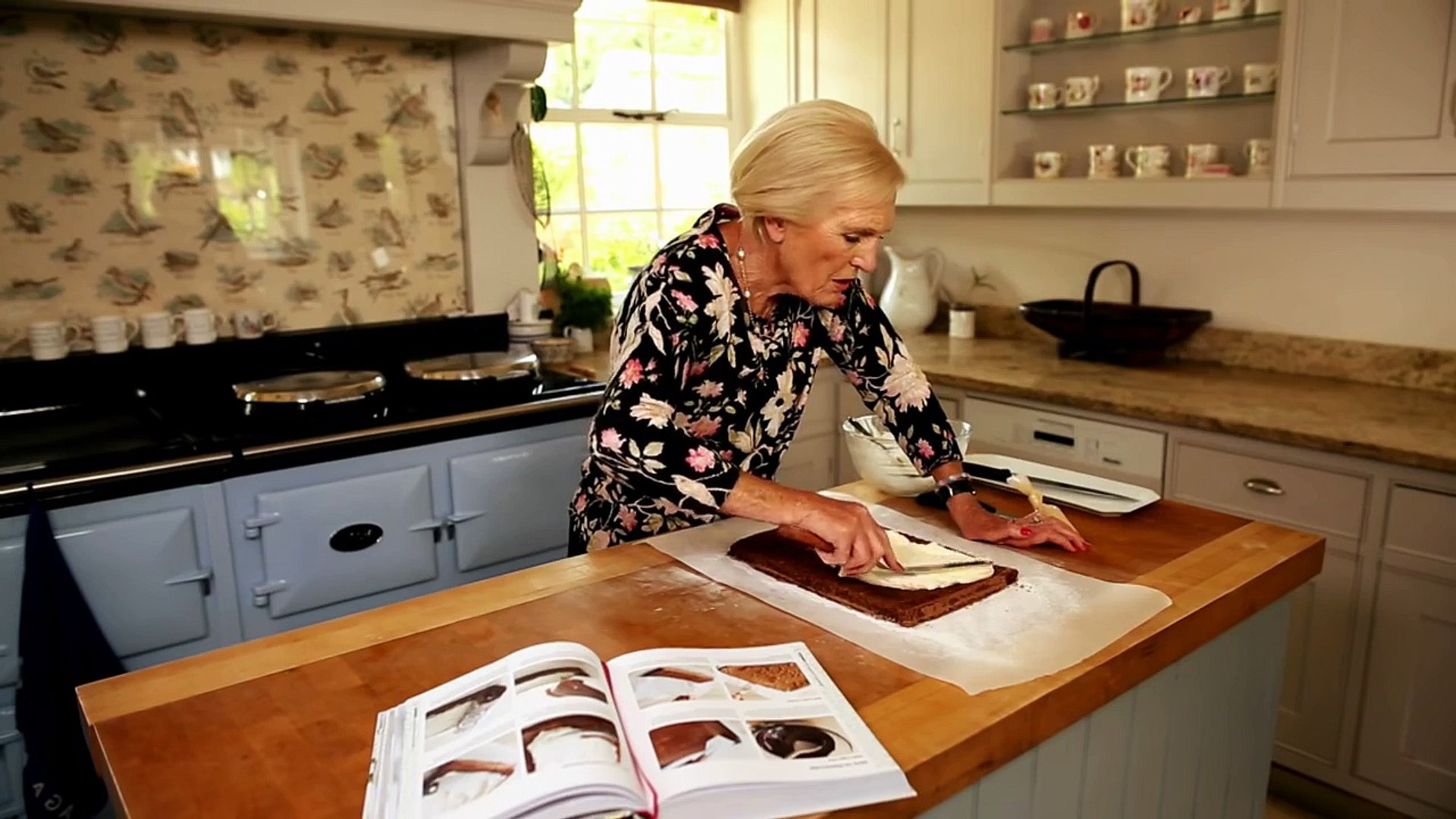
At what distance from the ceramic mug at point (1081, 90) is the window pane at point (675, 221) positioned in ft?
4.48

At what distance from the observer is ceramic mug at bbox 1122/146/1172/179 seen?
2795mm

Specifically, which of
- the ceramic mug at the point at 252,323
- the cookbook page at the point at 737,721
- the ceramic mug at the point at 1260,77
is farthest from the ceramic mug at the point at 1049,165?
the cookbook page at the point at 737,721

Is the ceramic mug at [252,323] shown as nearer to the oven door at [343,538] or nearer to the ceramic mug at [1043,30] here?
the oven door at [343,538]

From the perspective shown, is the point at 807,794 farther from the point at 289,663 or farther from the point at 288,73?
the point at 288,73

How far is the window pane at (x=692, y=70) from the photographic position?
3668mm

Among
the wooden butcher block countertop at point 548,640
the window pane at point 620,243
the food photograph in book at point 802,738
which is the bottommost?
the wooden butcher block countertop at point 548,640

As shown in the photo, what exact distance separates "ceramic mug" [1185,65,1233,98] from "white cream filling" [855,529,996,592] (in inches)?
76.3

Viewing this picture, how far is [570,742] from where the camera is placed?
837mm

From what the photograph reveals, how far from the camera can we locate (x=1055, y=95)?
3059mm

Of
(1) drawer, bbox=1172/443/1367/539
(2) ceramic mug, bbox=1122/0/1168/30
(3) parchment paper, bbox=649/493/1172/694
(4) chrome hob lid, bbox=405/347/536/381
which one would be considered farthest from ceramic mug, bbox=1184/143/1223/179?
(4) chrome hob lid, bbox=405/347/536/381

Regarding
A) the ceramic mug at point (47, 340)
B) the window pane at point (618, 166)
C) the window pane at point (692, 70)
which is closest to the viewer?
the ceramic mug at point (47, 340)

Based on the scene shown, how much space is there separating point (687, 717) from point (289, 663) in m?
0.50

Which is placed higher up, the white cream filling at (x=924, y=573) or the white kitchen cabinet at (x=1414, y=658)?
the white cream filling at (x=924, y=573)

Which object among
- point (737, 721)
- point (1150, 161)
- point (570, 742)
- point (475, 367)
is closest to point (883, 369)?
point (737, 721)
